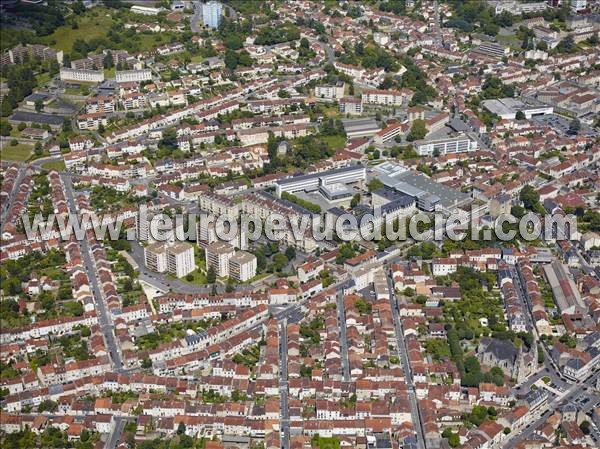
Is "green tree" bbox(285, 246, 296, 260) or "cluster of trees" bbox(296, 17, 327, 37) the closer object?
"green tree" bbox(285, 246, 296, 260)

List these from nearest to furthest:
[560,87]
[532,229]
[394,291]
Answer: [394,291] < [532,229] < [560,87]

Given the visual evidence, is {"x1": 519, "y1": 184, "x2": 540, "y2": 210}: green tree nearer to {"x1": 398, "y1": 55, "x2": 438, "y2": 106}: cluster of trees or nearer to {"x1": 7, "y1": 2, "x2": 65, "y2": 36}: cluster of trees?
{"x1": 398, "y1": 55, "x2": 438, "y2": 106}: cluster of trees

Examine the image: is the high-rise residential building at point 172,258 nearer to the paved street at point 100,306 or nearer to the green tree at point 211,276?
the green tree at point 211,276

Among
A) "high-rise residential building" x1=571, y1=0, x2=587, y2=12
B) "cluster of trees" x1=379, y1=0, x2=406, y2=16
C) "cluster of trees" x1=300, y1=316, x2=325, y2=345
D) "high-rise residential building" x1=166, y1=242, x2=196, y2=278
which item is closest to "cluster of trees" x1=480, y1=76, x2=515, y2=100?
"cluster of trees" x1=379, y1=0, x2=406, y2=16

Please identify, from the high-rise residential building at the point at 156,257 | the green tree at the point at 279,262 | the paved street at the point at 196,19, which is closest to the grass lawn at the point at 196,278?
the high-rise residential building at the point at 156,257

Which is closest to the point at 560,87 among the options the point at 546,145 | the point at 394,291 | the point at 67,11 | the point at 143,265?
the point at 546,145

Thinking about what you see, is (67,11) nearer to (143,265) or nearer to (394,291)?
(143,265)

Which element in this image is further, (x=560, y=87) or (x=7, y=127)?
(x=560, y=87)
